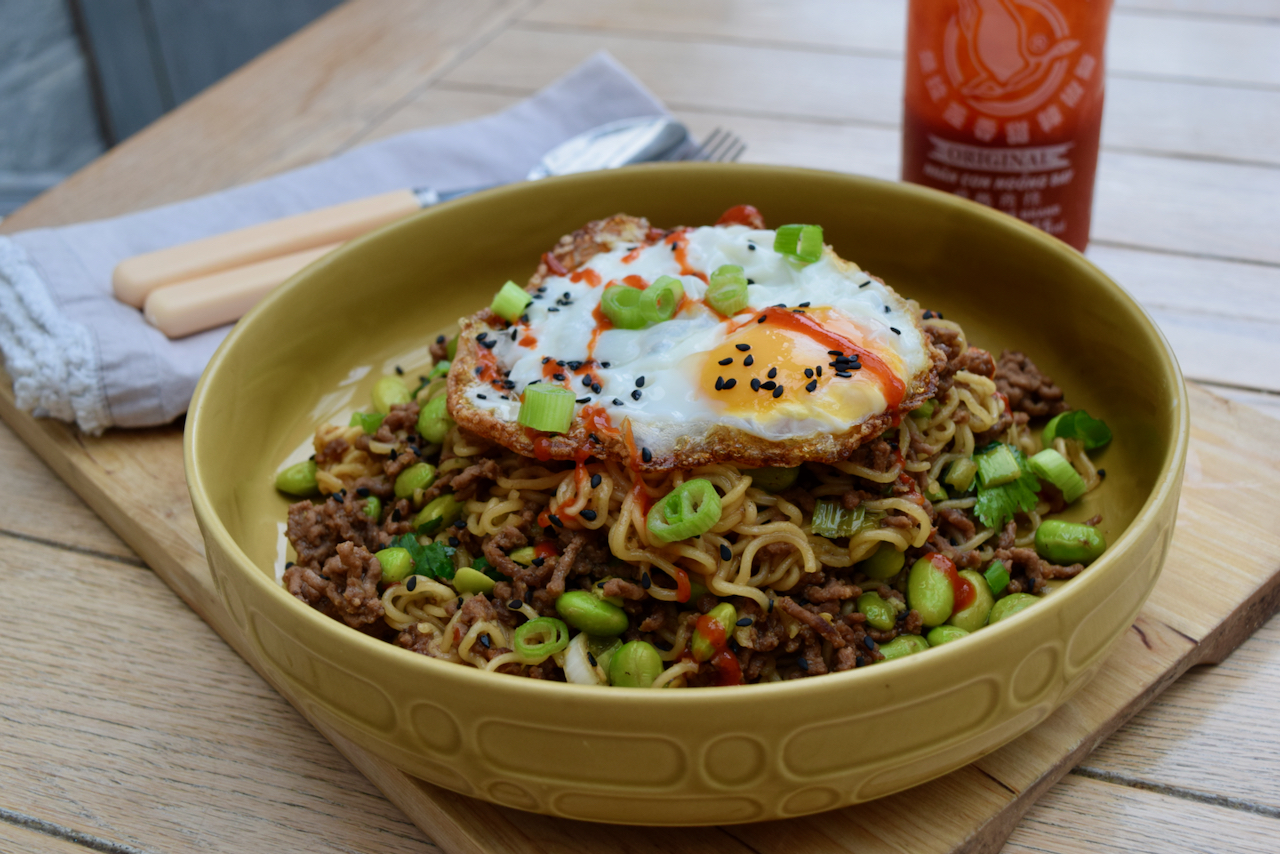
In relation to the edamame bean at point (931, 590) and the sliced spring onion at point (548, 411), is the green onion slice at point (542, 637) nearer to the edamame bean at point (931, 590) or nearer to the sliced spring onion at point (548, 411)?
the sliced spring onion at point (548, 411)

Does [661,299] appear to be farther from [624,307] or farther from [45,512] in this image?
[45,512]

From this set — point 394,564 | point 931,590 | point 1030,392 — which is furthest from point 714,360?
point 1030,392

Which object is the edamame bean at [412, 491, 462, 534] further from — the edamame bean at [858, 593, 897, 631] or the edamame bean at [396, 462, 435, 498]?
the edamame bean at [858, 593, 897, 631]

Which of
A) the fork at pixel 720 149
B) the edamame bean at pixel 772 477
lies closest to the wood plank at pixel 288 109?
the fork at pixel 720 149

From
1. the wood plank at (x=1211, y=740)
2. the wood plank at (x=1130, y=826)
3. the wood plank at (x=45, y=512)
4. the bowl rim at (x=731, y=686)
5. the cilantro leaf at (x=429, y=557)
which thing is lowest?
the wood plank at (x=1130, y=826)

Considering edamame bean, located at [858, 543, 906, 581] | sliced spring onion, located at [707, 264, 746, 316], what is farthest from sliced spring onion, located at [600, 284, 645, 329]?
edamame bean, located at [858, 543, 906, 581]

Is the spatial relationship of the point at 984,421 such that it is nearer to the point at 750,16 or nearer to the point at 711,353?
the point at 711,353

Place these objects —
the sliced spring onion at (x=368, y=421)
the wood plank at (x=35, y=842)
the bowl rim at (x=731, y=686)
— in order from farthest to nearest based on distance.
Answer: the sliced spring onion at (x=368, y=421)
the wood plank at (x=35, y=842)
the bowl rim at (x=731, y=686)
